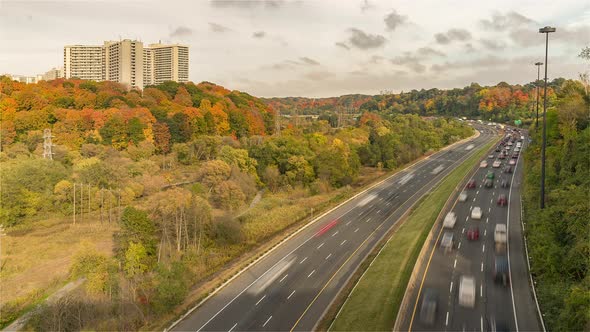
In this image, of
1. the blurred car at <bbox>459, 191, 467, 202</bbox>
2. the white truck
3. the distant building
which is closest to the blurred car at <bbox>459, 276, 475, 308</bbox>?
the white truck

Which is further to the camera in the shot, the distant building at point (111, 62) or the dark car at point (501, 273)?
the distant building at point (111, 62)

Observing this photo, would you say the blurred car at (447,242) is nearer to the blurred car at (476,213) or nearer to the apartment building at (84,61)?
the blurred car at (476,213)

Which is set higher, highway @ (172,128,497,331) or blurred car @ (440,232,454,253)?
blurred car @ (440,232,454,253)

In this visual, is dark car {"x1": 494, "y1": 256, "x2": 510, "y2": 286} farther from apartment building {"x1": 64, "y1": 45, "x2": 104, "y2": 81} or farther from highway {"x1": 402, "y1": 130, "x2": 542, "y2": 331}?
apartment building {"x1": 64, "y1": 45, "x2": 104, "y2": 81}

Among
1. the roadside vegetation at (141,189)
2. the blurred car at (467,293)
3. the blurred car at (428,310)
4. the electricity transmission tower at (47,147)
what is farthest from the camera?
the electricity transmission tower at (47,147)

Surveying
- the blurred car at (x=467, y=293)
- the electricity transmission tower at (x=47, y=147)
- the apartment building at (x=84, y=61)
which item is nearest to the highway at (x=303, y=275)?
the blurred car at (x=467, y=293)
